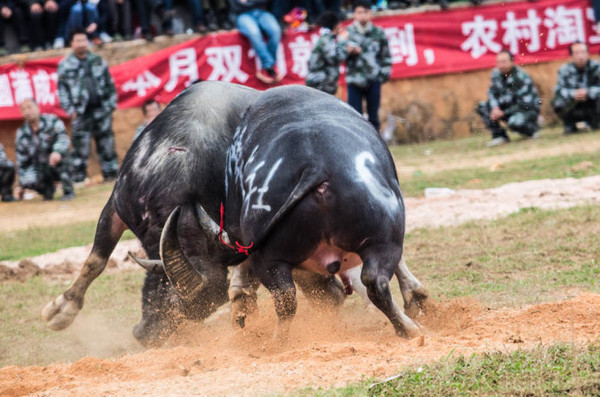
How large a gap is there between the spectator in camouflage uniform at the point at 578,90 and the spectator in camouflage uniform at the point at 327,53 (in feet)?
A: 12.4

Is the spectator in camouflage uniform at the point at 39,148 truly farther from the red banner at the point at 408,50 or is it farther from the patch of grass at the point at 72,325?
the patch of grass at the point at 72,325

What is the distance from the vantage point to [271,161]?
4.51m

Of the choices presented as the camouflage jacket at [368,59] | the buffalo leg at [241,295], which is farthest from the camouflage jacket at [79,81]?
the buffalo leg at [241,295]

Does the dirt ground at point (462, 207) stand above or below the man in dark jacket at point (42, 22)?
below

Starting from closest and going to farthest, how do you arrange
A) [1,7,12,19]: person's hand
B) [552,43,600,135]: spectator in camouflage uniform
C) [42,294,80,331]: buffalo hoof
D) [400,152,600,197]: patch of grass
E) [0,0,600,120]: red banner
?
[42,294,80,331]: buffalo hoof, [400,152,600,197]: patch of grass, [1,7,12,19]: person's hand, [552,43,600,135]: spectator in camouflage uniform, [0,0,600,120]: red banner

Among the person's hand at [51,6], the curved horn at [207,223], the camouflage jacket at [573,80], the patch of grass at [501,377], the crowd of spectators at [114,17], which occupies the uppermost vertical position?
the person's hand at [51,6]

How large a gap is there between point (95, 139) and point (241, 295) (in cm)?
862

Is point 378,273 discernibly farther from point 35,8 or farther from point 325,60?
point 35,8

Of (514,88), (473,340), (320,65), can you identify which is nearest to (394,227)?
(473,340)

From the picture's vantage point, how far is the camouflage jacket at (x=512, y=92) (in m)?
13.8

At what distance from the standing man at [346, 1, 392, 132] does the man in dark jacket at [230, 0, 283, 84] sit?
74.9 inches

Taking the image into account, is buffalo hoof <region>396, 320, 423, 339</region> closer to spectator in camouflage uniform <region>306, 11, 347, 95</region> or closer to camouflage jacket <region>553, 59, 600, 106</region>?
spectator in camouflage uniform <region>306, 11, 347, 95</region>

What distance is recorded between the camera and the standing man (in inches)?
492

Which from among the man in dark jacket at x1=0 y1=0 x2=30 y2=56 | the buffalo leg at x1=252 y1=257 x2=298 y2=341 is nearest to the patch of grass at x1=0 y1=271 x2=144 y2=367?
the buffalo leg at x1=252 y1=257 x2=298 y2=341
